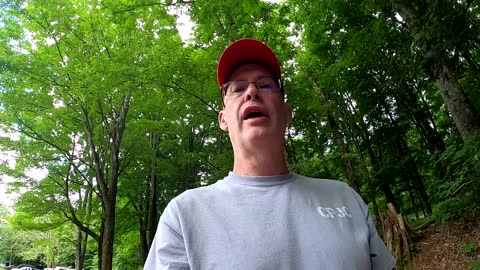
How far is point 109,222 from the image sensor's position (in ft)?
34.7

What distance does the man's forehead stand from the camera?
1.52 m

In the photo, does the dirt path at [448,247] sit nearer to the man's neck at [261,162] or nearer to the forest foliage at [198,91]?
the forest foliage at [198,91]

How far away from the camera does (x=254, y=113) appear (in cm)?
139

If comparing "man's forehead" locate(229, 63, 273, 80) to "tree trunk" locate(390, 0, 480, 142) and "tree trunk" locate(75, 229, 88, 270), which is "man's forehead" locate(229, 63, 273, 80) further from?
"tree trunk" locate(75, 229, 88, 270)

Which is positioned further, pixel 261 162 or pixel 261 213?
pixel 261 162

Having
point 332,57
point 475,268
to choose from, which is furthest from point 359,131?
point 475,268

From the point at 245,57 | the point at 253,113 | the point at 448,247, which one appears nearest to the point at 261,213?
the point at 253,113

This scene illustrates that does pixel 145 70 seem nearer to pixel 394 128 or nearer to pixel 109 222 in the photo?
pixel 109 222

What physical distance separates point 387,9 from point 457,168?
124 inches

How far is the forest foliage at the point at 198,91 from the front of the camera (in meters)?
5.95

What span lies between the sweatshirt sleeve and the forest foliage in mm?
4670

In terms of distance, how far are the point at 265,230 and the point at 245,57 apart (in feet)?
2.53

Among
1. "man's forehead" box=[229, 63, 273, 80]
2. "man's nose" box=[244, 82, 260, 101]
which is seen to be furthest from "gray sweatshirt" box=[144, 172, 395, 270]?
"man's forehead" box=[229, 63, 273, 80]

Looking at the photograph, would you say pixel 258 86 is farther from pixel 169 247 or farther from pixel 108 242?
pixel 108 242
